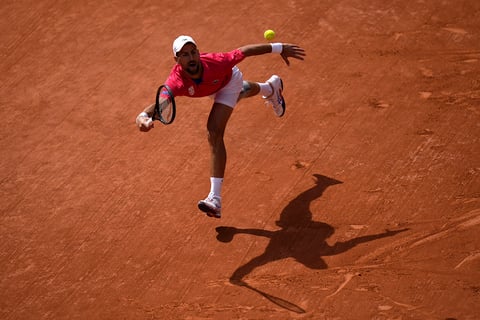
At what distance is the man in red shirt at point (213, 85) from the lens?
7121mm

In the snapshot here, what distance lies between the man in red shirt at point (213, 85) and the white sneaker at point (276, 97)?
0.57 metres

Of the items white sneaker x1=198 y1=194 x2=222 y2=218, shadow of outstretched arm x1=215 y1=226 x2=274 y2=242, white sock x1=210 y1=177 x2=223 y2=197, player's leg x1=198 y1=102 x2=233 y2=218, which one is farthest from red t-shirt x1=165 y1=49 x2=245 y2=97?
shadow of outstretched arm x1=215 y1=226 x2=274 y2=242

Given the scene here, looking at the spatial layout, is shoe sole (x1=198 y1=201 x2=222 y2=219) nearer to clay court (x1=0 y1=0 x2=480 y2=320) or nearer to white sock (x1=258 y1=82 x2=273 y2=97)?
clay court (x1=0 y1=0 x2=480 y2=320)

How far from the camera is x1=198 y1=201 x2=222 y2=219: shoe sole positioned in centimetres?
711

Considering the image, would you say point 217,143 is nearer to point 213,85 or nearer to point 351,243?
point 213,85

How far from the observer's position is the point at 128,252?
24.1 feet

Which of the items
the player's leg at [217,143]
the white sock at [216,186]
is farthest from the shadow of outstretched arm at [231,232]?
the player's leg at [217,143]

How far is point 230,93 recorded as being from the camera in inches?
300

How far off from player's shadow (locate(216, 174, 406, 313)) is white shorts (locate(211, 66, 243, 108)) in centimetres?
124

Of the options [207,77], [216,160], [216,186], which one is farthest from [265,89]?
[216,186]

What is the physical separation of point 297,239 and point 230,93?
1.66 meters

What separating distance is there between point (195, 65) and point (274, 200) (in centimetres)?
166

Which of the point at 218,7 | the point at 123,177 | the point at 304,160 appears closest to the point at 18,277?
the point at 123,177

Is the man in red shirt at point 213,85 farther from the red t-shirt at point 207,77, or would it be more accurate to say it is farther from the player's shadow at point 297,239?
the player's shadow at point 297,239
